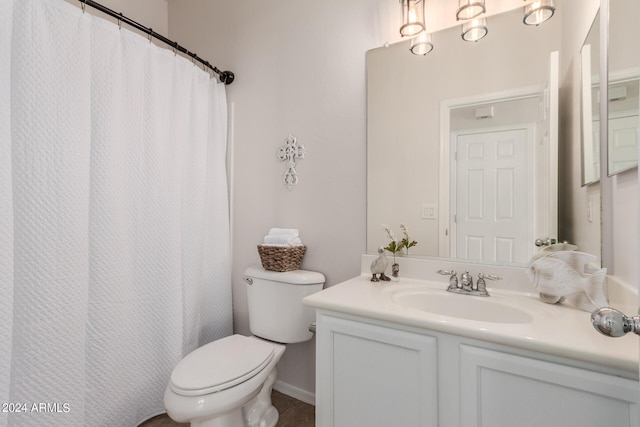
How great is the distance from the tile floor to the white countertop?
0.83 m

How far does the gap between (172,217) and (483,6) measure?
1703 millimetres

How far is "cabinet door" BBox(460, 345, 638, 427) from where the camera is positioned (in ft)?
2.38

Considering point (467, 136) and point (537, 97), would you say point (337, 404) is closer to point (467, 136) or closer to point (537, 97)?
point (467, 136)

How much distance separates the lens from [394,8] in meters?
1.50

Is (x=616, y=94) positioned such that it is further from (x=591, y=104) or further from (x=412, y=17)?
(x=412, y=17)

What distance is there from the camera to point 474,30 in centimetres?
131

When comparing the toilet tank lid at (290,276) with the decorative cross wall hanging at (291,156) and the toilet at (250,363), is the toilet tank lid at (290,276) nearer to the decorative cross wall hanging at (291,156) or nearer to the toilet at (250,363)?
the toilet at (250,363)

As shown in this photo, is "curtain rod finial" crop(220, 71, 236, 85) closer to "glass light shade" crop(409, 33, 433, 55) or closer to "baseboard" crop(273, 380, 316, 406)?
"glass light shade" crop(409, 33, 433, 55)

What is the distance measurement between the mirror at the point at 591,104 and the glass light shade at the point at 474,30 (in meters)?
0.36

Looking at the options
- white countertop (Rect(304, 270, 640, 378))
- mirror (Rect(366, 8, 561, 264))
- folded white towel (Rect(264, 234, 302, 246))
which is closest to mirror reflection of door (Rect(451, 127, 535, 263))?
mirror (Rect(366, 8, 561, 264))

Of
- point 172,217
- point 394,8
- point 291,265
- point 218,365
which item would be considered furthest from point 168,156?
point 394,8

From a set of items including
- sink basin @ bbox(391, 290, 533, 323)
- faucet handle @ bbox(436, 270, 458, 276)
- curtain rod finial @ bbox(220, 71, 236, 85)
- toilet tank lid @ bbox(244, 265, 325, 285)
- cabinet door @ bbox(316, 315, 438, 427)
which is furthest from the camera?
curtain rod finial @ bbox(220, 71, 236, 85)

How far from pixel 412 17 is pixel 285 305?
1.47 metres

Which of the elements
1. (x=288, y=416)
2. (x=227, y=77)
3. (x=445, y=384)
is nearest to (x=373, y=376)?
(x=445, y=384)
